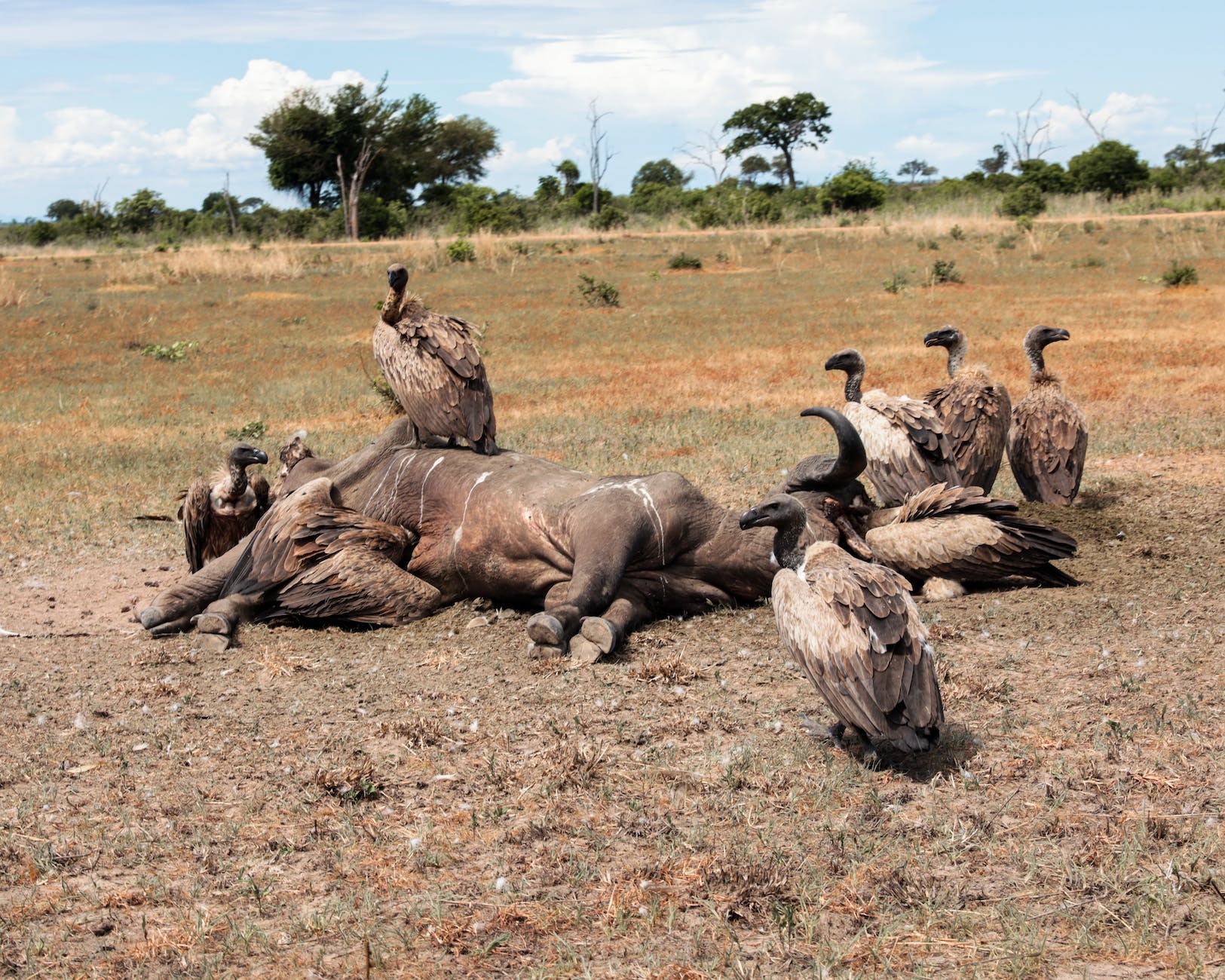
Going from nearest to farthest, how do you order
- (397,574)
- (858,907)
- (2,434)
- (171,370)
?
(858,907) → (397,574) → (2,434) → (171,370)

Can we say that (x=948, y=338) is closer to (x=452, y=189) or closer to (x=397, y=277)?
(x=397, y=277)

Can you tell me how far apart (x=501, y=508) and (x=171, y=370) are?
42.3ft

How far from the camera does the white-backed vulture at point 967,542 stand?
6.52 meters

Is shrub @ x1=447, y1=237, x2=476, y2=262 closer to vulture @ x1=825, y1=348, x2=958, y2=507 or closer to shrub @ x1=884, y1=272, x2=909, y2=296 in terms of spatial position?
shrub @ x1=884, y1=272, x2=909, y2=296

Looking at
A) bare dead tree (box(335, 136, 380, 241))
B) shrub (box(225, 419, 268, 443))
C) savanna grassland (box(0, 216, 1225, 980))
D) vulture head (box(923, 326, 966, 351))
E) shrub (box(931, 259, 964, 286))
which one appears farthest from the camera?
bare dead tree (box(335, 136, 380, 241))

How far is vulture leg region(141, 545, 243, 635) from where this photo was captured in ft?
22.1

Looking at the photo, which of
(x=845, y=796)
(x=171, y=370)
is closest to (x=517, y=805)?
(x=845, y=796)

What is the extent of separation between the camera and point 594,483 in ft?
22.1

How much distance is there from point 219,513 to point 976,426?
497cm

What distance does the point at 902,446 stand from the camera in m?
7.91

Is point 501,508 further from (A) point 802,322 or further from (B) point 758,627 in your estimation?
(A) point 802,322

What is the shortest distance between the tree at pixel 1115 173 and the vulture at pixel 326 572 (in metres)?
46.6

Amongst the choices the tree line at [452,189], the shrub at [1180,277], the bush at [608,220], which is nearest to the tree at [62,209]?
the tree line at [452,189]

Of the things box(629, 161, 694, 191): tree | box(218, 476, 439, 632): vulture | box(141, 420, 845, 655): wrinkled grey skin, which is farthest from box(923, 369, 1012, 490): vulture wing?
box(629, 161, 694, 191): tree
